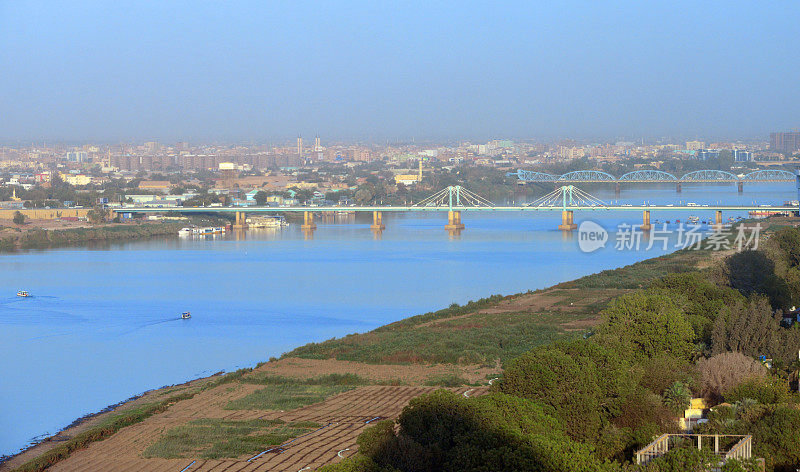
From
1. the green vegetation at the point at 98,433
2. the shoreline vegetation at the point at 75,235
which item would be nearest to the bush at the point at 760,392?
the green vegetation at the point at 98,433

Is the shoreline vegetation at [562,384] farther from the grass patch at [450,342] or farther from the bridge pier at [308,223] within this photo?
the bridge pier at [308,223]

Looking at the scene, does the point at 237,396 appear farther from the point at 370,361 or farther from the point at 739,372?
the point at 739,372

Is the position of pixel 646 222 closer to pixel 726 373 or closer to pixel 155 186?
pixel 726 373

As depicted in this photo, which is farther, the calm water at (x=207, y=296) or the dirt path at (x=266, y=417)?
the calm water at (x=207, y=296)

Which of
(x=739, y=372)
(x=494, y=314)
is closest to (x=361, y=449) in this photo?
(x=739, y=372)

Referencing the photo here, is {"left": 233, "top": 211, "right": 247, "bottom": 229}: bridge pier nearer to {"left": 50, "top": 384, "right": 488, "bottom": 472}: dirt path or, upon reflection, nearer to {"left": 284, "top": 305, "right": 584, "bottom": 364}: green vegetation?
{"left": 284, "top": 305, "right": 584, "bottom": 364}: green vegetation

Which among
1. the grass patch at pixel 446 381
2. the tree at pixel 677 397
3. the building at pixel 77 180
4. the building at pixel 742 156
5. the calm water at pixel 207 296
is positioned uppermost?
the building at pixel 742 156

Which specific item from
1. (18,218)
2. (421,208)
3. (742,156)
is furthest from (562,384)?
(742,156)
